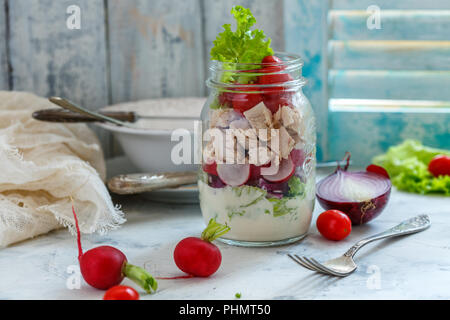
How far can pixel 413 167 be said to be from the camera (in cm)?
145

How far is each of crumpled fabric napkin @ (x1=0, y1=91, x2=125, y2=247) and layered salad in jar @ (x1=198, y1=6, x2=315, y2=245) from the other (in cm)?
Answer: 24

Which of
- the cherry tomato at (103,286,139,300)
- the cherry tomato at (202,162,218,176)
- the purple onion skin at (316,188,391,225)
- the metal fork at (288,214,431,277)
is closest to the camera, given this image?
the cherry tomato at (103,286,139,300)

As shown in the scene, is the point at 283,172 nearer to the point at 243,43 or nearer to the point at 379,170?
the point at 243,43

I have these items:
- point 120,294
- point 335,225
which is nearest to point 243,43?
point 335,225

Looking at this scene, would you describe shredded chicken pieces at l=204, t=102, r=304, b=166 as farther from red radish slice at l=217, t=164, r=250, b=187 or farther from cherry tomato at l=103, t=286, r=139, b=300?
cherry tomato at l=103, t=286, r=139, b=300

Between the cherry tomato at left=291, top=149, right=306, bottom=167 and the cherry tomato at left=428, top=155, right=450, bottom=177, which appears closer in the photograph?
the cherry tomato at left=291, top=149, right=306, bottom=167

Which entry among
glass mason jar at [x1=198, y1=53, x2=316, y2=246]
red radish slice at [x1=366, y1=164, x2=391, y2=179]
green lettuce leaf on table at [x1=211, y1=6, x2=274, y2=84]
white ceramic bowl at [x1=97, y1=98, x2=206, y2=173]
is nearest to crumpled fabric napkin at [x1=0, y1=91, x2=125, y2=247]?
white ceramic bowl at [x1=97, y1=98, x2=206, y2=173]

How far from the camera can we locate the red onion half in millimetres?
1186

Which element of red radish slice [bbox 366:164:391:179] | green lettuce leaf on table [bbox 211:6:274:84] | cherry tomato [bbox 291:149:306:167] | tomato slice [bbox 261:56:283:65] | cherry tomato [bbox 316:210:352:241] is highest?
green lettuce leaf on table [bbox 211:6:274:84]

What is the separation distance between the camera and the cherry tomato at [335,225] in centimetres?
112

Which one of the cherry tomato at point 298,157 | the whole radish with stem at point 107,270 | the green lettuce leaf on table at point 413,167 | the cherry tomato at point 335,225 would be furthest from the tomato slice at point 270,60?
the green lettuce leaf on table at point 413,167

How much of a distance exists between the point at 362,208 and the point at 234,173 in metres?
0.29

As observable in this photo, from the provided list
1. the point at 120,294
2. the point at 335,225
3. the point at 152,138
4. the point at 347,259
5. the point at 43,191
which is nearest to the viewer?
the point at 120,294
